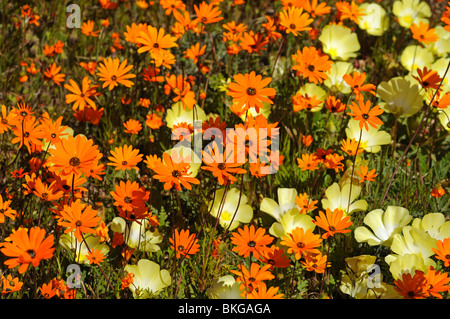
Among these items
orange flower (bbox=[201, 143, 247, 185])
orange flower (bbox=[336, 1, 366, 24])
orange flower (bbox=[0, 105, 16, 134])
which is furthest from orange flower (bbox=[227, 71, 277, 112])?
orange flower (bbox=[336, 1, 366, 24])

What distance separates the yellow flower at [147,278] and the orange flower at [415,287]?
88 centimetres

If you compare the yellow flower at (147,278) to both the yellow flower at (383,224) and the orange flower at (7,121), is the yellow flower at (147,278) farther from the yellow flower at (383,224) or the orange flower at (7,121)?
the yellow flower at (383,224)

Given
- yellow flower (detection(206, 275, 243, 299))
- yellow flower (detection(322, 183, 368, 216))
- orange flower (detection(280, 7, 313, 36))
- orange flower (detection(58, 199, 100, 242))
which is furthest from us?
orange flower (detection(280, 7, 313, 36))

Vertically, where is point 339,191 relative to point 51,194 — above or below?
above

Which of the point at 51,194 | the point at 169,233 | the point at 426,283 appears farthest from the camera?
the point at 169,233

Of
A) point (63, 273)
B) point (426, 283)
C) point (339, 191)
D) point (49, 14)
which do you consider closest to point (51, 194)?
point (63, 273)

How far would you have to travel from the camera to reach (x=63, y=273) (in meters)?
2.12

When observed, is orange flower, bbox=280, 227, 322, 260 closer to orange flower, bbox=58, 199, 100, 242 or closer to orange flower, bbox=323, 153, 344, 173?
orange flower, bbox=323, 153, 344, 173

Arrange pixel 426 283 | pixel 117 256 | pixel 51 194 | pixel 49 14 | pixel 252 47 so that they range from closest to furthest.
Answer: pixel 426 283
pixel 51 194
pixel 117 256
pixel 252 47
pixel 49 14

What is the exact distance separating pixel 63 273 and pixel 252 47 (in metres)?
1.45

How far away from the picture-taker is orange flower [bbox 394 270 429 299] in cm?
184

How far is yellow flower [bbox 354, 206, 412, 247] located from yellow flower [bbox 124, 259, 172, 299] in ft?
2.80
